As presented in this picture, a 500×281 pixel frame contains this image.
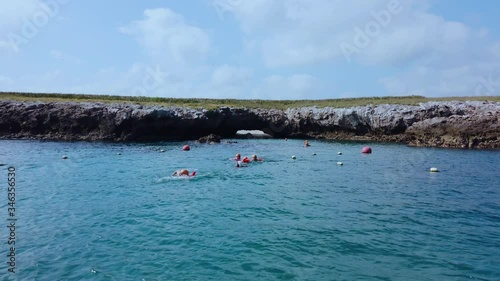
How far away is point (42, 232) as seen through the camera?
1591cm

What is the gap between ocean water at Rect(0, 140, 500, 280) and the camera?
12500 millimetres

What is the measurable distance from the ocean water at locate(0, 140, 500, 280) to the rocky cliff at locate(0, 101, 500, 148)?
83.7 ft

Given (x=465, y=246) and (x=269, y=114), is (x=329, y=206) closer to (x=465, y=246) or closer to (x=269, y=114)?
(x=465, y=246)

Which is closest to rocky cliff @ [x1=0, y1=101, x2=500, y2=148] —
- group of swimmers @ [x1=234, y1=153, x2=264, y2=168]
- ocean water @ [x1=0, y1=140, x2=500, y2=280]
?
ocean water @ [x1=0, y1=140, x2=500, y2=280]

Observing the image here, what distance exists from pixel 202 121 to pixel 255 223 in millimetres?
51743

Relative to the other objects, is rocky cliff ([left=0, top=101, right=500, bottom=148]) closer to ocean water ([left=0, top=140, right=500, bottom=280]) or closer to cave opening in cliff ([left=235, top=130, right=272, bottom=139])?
cave opening in cliff ([left=235, top=130, right=272, bottom=139])

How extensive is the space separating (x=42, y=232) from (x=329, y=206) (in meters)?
14.0

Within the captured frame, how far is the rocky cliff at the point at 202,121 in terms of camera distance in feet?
187

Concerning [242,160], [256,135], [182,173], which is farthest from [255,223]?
[256,135]

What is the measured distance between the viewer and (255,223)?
57.4ft

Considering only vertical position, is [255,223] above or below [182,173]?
A: below

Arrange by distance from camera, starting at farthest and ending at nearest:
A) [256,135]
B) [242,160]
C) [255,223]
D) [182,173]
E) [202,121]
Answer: [256,135] → [202,121] → [242,160] → [182,173] → [255,223]

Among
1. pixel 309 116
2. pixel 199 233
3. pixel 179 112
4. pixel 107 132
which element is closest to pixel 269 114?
pixel 309 116

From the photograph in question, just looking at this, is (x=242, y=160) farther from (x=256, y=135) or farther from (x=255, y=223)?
(x=256, y=135)
